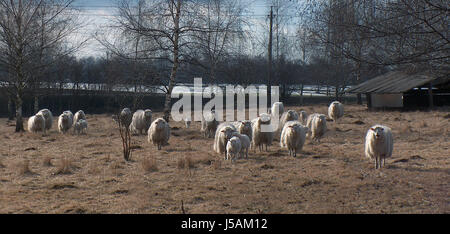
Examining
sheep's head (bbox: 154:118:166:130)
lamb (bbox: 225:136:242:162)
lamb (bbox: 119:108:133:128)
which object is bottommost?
lamb (bbox: 225:136:242:162)

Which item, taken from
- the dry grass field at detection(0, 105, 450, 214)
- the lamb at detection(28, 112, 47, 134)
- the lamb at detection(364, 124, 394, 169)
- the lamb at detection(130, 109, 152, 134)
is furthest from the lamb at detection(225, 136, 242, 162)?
the lamb at detection(28, 112, 47, 134)

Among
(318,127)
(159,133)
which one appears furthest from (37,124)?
(318,127)

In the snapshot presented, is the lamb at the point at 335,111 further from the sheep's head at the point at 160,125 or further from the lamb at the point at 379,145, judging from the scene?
the lamb at the point at 379,145

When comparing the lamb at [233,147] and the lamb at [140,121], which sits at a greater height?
the lamb at [140,121]

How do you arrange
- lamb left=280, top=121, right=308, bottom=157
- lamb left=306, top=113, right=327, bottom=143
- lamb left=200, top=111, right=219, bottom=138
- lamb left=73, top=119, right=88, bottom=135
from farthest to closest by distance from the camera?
lamb left=73, top=119, right=88, bottom=135 → lamb left=200, top=111, right=219, bottom=138 → lamb left=306, top=113, right=327, bottom=143 → lamb left=280, top=121, right=308, bottom=157

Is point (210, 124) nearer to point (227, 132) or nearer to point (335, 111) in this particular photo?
point (227, 132)

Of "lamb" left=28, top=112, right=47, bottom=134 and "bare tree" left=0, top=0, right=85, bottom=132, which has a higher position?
"bare tree" left=0, top=0, right=85, bottom=132

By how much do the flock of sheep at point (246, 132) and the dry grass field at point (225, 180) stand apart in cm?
Result: 35

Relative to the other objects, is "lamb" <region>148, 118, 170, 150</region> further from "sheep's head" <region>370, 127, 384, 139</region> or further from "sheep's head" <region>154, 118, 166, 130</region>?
"sheep's head" <region>370, 127, 384, 139</region>

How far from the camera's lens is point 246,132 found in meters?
14.4

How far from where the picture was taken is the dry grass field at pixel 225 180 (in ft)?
24.1

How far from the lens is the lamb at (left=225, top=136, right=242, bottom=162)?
11773 millimetres

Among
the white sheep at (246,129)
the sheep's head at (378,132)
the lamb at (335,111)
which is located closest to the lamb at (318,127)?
the white sheep at (246,129)
